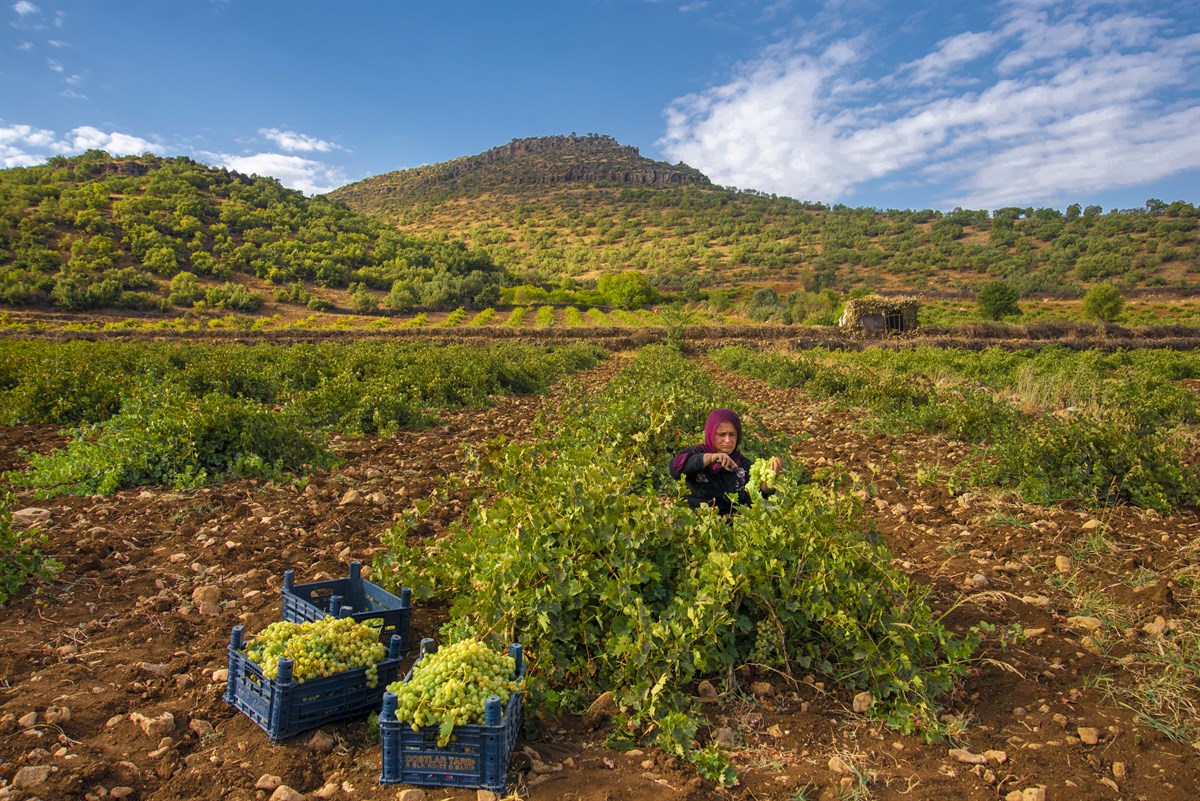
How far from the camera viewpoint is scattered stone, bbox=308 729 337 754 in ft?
8.62

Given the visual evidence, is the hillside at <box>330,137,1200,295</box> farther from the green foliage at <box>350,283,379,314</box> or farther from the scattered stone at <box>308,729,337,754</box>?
the scattered stone at <box>308,729,337,754</box>

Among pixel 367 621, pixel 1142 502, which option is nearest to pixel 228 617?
pixel 367 621

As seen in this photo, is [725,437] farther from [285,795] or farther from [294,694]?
[285,795]

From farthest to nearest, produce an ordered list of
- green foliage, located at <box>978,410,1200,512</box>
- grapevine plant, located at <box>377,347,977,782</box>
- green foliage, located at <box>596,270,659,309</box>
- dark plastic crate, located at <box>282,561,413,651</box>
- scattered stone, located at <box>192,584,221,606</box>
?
1. green foliage, located at <box>596,270,659,309</box>
2. green foliage, located at <box>978,410,1200,512</box>
3. scattered stone, located at <box>192,584,221,606</box>
4. dark plastic crate, located at <box>282,561,413,651</box>
5. grapevine plant, located at <box>377,347,977,782</box>

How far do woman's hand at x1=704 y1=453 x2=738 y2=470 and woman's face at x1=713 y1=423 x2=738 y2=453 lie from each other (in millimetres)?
85

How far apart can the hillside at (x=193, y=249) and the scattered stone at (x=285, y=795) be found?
4750cm

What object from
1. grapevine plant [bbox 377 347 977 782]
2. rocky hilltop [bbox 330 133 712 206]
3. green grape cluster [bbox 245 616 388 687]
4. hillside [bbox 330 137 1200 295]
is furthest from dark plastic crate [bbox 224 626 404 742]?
rocky hilltop [bbox 330 133 712 206]

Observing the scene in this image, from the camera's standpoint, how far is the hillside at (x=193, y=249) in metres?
Answer: 42.8

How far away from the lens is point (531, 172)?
12475cm

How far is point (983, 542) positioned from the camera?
5.12 meters

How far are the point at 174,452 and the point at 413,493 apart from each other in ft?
7.83

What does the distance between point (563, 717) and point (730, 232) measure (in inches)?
3751

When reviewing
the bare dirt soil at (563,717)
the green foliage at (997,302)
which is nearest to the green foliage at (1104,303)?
the green foliage at (997,302)

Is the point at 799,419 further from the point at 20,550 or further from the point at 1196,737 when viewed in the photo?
the point at 20,550
